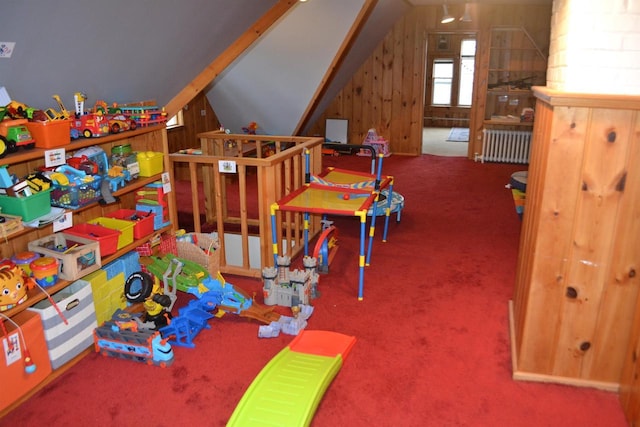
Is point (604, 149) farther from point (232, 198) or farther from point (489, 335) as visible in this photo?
point (232, 198)

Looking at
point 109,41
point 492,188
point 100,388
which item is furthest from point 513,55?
point 100,388

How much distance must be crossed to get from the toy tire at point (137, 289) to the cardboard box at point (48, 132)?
35.0 inches

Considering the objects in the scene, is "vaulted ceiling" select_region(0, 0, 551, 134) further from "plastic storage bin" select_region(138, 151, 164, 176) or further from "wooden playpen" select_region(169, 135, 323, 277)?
"wooden playpen" select_region(169, 135, 323, 277)

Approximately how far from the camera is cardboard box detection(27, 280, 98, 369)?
257cm

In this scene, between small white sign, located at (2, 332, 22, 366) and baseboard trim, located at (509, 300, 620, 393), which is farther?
baseboard trim, located at (509, 300, 620, 393)

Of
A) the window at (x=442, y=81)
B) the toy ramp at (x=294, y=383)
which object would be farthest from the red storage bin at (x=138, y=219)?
the window at (x=442, y=81)

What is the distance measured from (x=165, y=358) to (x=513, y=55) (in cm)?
737

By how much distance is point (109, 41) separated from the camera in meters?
2.74

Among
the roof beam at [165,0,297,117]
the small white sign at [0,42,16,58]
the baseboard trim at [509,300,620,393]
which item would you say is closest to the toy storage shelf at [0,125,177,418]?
the roof beam at [165,0,297,117]

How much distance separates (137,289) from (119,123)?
3.36ft

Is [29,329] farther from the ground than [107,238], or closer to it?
closer to it

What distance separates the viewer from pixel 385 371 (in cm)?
271

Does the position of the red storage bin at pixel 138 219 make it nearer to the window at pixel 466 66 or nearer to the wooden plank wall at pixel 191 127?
the wooden plank wall at pixel 191 127

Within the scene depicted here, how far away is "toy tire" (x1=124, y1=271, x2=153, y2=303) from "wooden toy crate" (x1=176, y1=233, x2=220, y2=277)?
1.52 feet
